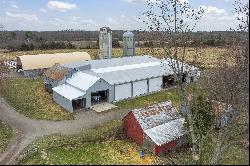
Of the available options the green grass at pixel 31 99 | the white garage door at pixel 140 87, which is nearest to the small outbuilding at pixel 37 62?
the green grass at pixel 31 99

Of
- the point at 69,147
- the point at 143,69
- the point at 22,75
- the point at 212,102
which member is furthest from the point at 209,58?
the point at 69,147

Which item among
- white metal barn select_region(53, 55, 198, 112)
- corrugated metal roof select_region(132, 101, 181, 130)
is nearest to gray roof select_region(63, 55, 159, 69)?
white metal barn select_region(53, 55, 198, 112)

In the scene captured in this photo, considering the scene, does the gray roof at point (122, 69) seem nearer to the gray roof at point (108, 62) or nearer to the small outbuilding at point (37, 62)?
the gray roof at point (108, 62)

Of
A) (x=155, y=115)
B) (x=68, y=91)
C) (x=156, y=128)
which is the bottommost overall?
(x=156, y=128)

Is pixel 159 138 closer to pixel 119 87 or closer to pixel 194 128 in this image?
pixel 194 128

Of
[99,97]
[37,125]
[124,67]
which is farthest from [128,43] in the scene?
[37,125]

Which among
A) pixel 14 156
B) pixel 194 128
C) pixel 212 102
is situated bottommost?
pixel 14 156

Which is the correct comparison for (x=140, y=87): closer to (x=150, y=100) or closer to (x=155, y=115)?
(x=150, y=100)
